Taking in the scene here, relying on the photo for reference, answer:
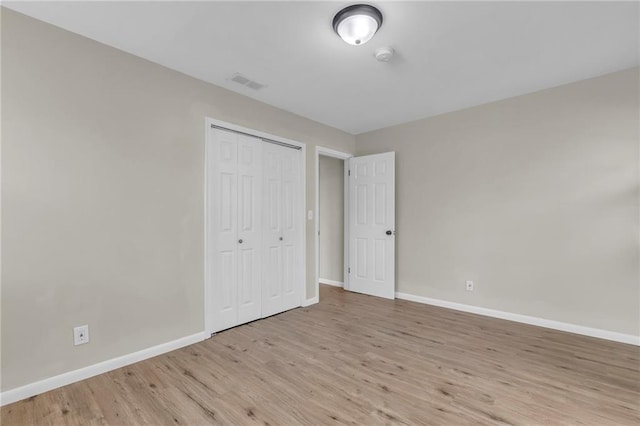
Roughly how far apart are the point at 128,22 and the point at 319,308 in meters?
3.40

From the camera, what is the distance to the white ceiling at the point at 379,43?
1.94 meters

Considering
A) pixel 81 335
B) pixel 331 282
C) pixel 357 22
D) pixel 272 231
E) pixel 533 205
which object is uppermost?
pixel 357 22

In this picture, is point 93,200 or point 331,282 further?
point 331,282

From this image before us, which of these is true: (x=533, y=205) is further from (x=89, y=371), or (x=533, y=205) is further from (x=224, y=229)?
(x=89, y=371)

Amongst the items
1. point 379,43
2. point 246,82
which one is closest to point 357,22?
point 379,43

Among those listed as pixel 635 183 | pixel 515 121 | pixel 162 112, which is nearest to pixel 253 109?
pixel 162 112

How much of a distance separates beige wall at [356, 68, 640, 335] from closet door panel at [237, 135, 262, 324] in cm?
210

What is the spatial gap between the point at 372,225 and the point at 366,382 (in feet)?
8.53

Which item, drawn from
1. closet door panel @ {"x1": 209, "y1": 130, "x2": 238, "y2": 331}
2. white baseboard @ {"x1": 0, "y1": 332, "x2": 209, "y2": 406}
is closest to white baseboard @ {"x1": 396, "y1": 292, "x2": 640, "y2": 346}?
closet door panel @ {"x1": 209, "y1": 130, "x2": 238, "y2": 331}

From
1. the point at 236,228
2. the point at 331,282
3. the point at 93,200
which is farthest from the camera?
the point at 331,282

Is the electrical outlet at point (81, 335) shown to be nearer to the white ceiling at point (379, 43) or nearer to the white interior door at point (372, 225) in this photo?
the white ceiling at point (379, 43)

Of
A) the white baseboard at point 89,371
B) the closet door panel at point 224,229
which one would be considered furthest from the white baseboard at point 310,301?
the white baseboard at point 89,371

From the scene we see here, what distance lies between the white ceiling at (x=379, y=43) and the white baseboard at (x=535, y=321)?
2.49m

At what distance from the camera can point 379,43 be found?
7.55ft
